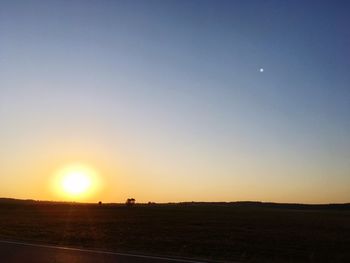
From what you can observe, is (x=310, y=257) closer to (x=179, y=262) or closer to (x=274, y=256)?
(x=274, y=256)

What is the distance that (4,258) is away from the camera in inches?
680

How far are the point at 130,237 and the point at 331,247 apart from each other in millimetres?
9727

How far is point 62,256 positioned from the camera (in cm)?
1770

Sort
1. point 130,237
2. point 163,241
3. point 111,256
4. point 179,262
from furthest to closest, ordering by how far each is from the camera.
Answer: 1. point 130,237
2. point 163,241
3. point 111,256
4. point 179,262

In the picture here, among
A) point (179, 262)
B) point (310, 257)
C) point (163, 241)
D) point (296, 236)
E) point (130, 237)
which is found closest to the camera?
point (179, 262)

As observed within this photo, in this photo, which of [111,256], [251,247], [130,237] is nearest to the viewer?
[111,256]

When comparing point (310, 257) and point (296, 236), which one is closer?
→ point (310, 257)

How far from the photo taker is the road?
16.8m

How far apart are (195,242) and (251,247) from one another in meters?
3.03

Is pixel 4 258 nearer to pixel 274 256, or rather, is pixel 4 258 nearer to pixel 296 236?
pixel 274 256

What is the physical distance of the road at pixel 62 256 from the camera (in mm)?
16797

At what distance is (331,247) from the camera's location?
26.3 metres

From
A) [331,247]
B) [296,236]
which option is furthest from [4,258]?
[296,236]

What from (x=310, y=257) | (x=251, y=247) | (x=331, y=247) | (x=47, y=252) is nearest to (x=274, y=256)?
(x=310, y=257)
